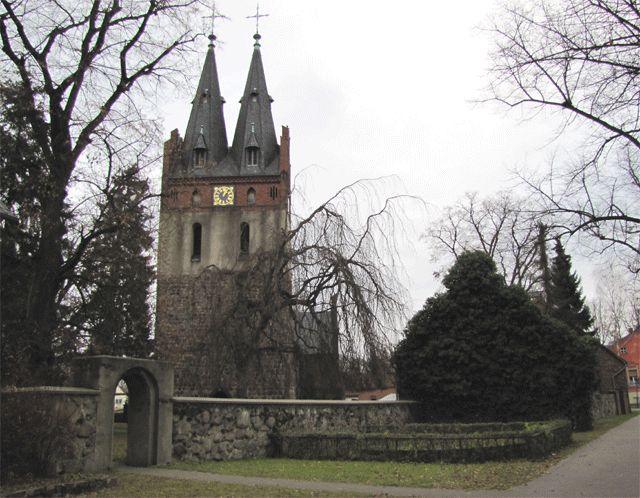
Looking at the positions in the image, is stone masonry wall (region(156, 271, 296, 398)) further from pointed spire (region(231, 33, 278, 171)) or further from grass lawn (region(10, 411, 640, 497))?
pointed spire (region(231, 33, 278, 171))

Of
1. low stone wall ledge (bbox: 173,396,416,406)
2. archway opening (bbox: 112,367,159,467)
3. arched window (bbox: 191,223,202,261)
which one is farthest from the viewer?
arched window (bbox: 191,223,202,261)

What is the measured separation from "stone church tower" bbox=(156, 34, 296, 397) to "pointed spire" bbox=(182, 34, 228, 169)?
84 mm

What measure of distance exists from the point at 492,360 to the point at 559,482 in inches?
455

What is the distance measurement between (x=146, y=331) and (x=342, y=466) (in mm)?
14871

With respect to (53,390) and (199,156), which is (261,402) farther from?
(199,156)

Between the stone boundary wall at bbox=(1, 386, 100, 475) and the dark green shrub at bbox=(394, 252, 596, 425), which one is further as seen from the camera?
the dark green shrub at bbox=(394, 252, 596, 425)

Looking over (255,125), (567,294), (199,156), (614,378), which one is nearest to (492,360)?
(567,294)

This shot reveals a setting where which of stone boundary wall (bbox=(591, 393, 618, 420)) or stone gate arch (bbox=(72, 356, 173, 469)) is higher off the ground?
stone gate arch (bbox=(72, 356, 173, 469))

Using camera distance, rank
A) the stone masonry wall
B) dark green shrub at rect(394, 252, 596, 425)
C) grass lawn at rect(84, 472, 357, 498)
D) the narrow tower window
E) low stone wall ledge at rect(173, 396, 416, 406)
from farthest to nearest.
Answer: the narrow tower window
dark green shrub at rect(394, 252, 596, 425)
the stone masonry wall
low stone wall ledge at rect(173, 396, 416, 406)
grass lawn at rect(84, 472, 357, 498)

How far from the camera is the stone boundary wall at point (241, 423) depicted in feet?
43.3

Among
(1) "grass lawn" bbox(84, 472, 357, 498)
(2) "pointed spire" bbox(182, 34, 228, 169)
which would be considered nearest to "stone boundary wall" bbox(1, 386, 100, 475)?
(1) "grass lawn" bbox(84, 472, 357, 498)

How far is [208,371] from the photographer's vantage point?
19562 millimetres

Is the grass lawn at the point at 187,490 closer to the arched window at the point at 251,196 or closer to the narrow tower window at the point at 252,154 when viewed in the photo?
the arched window at the point at 251,196

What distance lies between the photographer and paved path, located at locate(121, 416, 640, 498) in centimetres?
862
